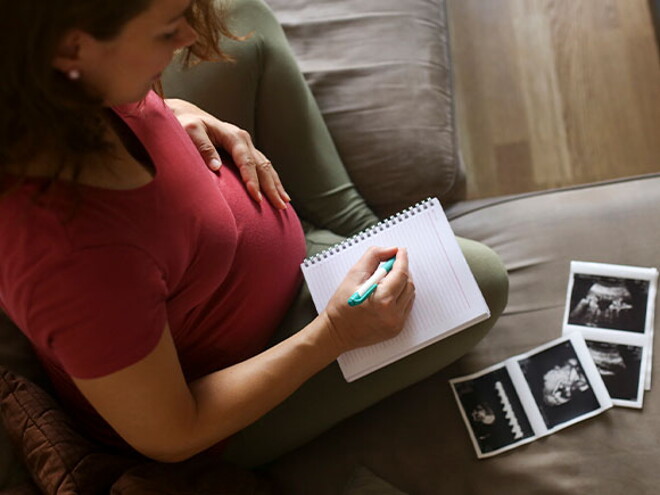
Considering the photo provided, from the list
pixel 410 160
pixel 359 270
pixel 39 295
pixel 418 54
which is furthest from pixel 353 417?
pixel 418 54

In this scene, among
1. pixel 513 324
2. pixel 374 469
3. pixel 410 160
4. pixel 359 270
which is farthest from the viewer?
pixel 410 160

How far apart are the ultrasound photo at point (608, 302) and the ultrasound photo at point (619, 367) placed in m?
0.04

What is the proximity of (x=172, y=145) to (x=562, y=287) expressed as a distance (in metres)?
0.79

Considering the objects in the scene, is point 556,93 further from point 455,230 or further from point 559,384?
point 559,384

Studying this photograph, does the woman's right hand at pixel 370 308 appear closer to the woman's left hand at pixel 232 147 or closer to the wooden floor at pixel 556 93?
the woman's left hand at pixel 232 147

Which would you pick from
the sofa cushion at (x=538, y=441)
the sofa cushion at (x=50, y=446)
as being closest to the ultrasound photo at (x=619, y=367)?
the sofa cushion at (x=538, y=441)

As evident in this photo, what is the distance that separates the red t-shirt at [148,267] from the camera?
76cm

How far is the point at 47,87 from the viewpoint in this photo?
690 mm

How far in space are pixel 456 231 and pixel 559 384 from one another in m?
0.37

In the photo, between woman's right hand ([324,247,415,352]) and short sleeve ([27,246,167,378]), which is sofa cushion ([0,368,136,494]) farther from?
woman's right hand ([324,247,415,352])

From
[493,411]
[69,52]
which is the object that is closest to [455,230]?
[493,411]

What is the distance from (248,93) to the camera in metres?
1.30

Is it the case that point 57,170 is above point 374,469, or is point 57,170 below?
above

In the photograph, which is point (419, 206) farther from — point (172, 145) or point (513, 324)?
point (172, 145)
